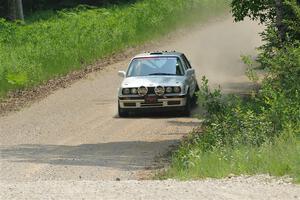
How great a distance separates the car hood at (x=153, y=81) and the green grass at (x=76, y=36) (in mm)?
4968

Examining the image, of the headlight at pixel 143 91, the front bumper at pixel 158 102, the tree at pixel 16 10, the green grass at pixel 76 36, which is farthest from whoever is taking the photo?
the tree at pixel 16 10

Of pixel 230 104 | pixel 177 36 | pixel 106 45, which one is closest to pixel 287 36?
pixel 230 104

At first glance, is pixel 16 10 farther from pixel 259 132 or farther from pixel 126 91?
pixel 259 132

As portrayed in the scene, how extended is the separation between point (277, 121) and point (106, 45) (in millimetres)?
22063

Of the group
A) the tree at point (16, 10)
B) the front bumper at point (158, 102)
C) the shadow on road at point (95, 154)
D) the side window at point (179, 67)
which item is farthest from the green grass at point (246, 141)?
the tree at point (16, 10)

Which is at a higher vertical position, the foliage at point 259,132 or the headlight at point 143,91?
the foliage at point 259,132

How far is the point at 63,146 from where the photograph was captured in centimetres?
1773

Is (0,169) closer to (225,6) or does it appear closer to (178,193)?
(178,193)

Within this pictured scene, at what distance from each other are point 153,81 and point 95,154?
5965mm

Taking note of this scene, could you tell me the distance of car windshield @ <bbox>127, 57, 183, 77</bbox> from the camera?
2306cm

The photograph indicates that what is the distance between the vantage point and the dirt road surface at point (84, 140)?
1361cm

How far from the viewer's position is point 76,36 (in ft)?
113

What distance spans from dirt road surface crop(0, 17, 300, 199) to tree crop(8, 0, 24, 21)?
8.23 metres

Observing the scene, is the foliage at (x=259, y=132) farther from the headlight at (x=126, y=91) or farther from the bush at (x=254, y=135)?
the headlight at (x=126, y=91)
